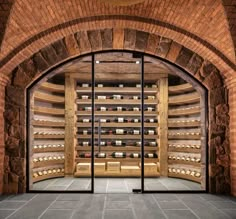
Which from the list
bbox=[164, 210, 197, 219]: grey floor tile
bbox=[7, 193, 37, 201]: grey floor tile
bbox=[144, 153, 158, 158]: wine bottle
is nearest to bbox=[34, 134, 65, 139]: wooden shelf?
bbox=[7, 193, 37, 201]: grey floor tile

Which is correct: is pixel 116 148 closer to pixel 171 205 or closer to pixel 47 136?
pixel 47 136

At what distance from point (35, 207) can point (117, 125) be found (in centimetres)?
402

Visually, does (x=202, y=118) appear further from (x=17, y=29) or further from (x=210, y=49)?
(x=17, y=29)

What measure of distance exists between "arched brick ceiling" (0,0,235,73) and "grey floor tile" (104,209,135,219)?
327 cm

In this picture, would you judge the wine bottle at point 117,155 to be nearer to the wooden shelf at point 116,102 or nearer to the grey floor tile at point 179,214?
the wooden shelf at point 116,102

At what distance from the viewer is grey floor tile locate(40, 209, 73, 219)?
148 inches

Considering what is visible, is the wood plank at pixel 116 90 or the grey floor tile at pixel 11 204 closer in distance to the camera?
the grey floor tile at pixel 11 204

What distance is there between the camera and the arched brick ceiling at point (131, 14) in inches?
155

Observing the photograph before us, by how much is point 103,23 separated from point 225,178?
4045 millimetres

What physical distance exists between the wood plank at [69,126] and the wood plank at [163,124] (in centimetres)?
266

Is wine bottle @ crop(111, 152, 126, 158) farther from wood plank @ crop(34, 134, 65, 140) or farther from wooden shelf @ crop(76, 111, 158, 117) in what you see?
wood plank @ crop(34, 134, 65, 140)

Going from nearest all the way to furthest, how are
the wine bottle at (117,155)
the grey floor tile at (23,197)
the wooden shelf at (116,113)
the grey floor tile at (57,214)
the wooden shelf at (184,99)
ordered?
1. the grey floor tile at (57,214)
2. the grey floor tile at (23,197)
3. the wooden shelf at (184,99)
4. the wine bottle at (117,155)
5. the wooden shelf at (116,113)

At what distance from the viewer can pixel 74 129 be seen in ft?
25.2

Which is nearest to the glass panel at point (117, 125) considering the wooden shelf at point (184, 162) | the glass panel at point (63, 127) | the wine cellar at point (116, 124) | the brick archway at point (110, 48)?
the wine cellar at point (116, 124)
